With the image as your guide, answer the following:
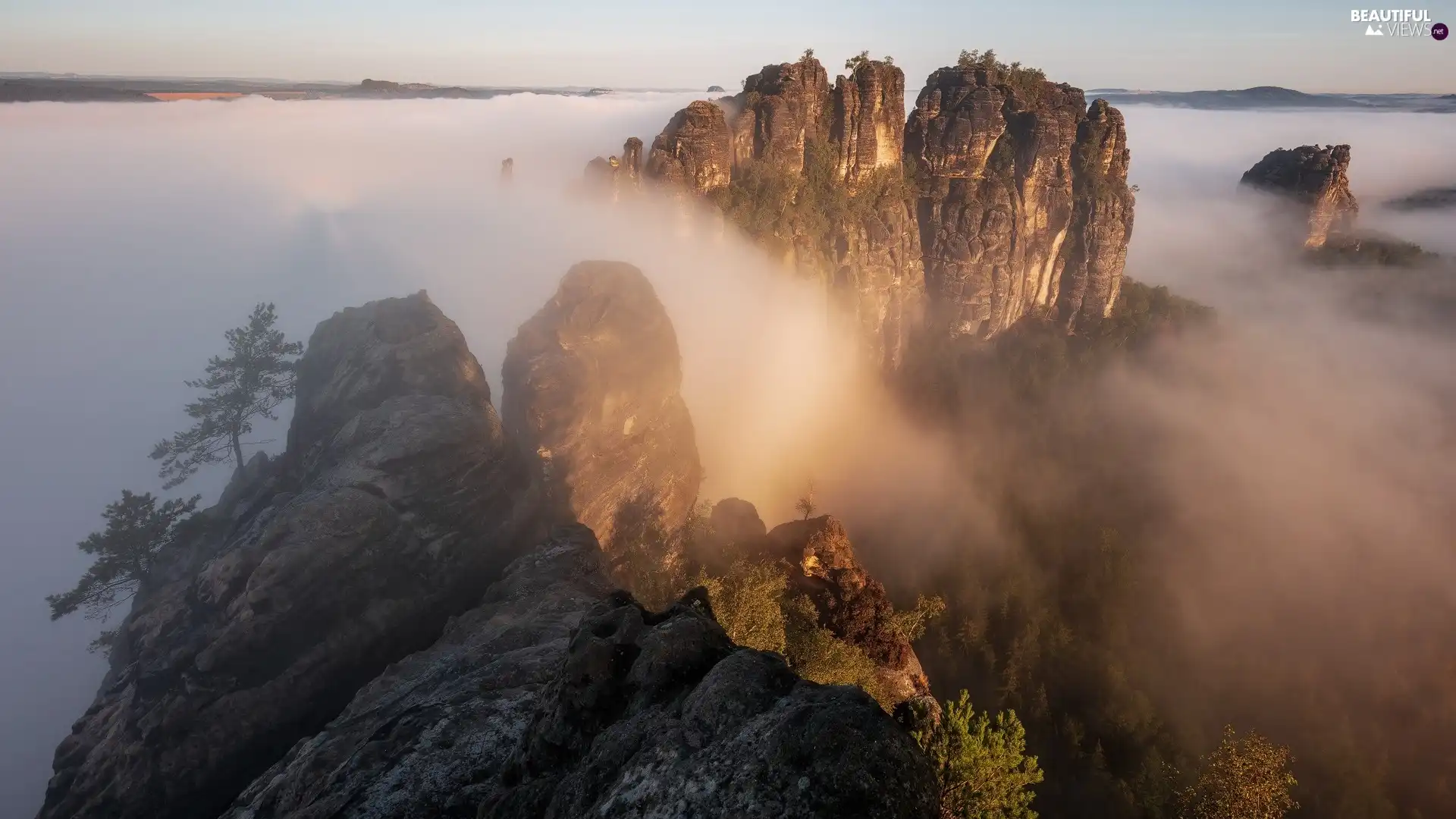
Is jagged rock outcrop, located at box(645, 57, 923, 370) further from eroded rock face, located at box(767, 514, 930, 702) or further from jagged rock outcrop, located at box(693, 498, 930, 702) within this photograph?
eroded rock face, located at box(767, 514, 930, 702)

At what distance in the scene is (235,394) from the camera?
51.5 meters

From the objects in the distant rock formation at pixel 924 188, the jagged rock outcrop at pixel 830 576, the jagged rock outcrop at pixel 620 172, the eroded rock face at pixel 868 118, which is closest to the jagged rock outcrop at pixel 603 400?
the jagged rock outcrop at pixel 830 576

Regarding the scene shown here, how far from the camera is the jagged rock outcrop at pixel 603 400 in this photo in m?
40.8

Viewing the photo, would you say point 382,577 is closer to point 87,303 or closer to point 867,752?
point 867,752

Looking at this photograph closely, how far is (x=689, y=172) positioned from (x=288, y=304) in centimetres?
17700

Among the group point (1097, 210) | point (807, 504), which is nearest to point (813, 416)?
point (807, 504)

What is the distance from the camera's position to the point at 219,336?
7067 inches

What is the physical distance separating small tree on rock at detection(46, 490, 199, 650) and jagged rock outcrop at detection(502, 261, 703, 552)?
985 inches

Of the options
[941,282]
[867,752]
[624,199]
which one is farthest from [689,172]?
[867,752]

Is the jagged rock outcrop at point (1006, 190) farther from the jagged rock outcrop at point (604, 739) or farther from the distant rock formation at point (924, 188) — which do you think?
the jagged rock outcrop at point (604, 739)

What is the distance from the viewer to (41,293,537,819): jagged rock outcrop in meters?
26.4

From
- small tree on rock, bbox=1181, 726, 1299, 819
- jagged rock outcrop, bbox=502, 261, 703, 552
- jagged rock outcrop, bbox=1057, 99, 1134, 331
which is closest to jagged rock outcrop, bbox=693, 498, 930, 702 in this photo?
jagged rock outcrop, bbox=502, 261, 703, 552

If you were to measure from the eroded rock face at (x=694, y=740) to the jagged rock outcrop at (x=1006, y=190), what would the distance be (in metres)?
84.8

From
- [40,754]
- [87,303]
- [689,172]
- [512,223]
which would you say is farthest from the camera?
[87,303]
